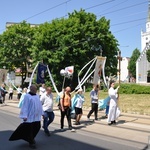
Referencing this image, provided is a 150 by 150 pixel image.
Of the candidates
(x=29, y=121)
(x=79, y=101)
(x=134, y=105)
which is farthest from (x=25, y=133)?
(x=134, y=105)

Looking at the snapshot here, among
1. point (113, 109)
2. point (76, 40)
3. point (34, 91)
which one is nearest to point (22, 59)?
point (76, 40)

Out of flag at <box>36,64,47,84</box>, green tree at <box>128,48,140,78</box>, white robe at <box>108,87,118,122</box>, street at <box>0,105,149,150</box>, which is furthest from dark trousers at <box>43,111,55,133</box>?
green tree at <box>128,48,140,78</box>

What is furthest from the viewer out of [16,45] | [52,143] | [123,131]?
[16,45]

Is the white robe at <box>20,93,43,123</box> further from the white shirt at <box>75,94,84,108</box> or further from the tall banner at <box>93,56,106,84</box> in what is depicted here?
the tall banner at <box>93,56,106,84</box>

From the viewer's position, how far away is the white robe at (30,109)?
8.12 m

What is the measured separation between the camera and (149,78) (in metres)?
78.9

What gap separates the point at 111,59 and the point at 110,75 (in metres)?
2.85

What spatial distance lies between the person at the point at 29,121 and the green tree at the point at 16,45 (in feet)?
151

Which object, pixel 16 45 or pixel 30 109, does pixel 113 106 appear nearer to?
pixel 30 109

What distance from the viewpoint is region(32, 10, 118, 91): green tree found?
1597 inches

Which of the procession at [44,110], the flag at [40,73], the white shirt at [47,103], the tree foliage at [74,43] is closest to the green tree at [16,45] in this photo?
the tree foliage at [74,43]

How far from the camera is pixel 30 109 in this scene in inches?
325

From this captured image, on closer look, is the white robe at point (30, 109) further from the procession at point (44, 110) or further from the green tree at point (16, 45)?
the green tree at point (16, 45)

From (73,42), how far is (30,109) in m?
32.2
